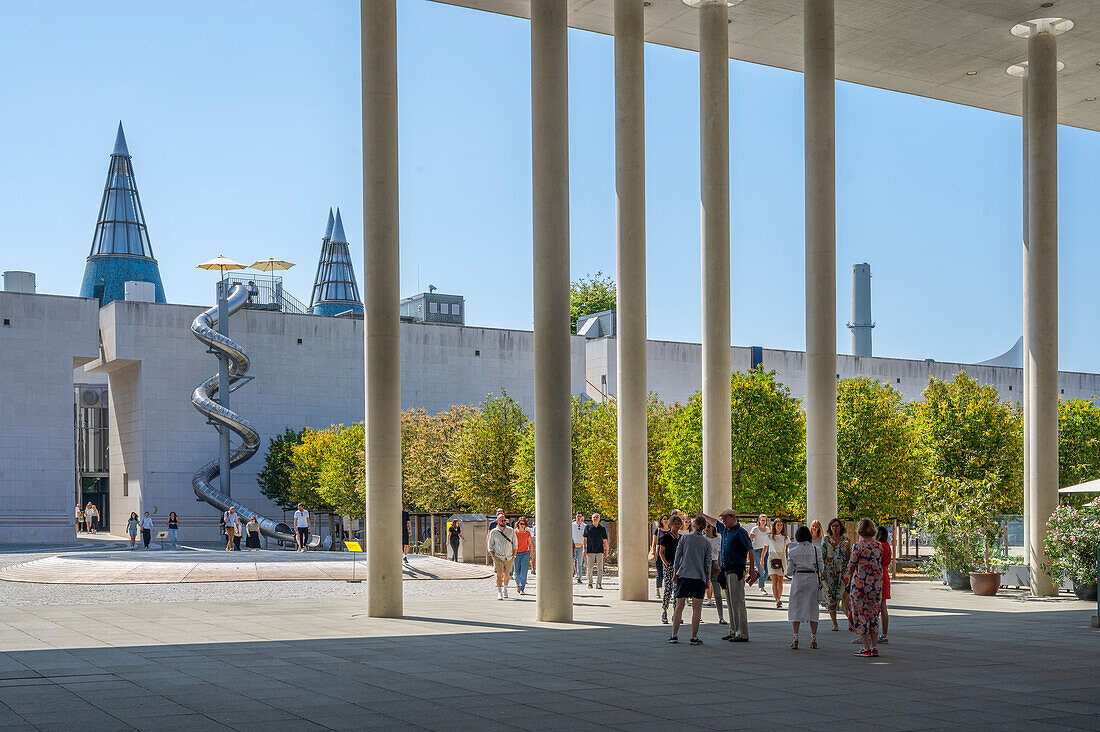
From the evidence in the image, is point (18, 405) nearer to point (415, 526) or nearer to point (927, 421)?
point (415, 526)

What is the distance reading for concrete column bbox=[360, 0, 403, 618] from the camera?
18.2 meters

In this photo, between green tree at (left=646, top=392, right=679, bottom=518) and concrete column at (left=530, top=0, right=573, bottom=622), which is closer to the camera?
concrete column at (left=530, top=0, right=573, bottom=622)

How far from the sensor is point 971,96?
29125 mm

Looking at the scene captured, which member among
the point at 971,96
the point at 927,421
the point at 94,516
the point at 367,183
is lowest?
the point at 94,516

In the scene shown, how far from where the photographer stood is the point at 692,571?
15102mm

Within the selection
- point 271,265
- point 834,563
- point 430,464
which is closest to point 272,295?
point 271,265

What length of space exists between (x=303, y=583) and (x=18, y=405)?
3362 centimetres

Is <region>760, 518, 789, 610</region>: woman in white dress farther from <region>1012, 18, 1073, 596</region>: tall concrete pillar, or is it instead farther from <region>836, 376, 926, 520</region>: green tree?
<region>836, 376, 926, 520</region>: green tree

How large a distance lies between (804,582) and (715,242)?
932cm

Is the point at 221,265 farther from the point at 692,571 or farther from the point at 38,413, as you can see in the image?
the point at 692,571

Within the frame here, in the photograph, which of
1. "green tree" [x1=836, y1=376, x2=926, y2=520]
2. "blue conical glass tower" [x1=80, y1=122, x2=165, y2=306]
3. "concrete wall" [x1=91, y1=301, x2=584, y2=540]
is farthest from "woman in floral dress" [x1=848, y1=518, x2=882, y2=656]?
"blue conical glass tower" [x1=80, y1=122, x2=165, y2=306]

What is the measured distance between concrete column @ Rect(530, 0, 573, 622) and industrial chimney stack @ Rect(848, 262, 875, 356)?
106619mm

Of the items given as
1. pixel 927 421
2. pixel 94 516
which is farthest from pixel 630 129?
pixel 94 516

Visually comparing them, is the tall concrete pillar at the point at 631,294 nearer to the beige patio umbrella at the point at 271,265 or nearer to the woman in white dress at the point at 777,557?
the woman in white dress at the point at 777,557
